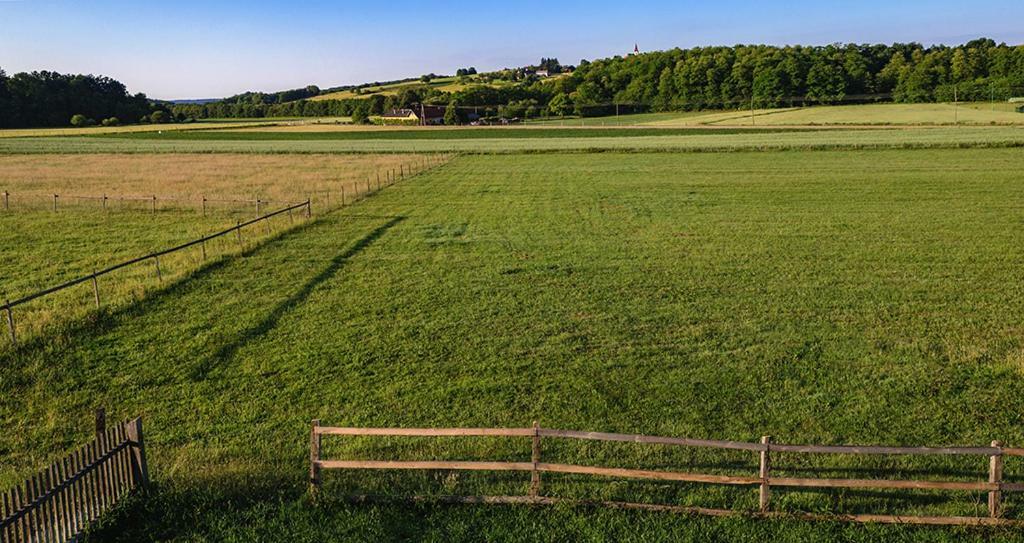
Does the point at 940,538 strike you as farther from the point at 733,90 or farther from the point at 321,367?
the point at 733,90

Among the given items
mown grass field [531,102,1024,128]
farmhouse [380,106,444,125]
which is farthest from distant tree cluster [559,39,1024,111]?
farmhouse [380,106,444,125]

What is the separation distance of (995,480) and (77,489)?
32.3 ft

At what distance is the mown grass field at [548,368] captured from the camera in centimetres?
867

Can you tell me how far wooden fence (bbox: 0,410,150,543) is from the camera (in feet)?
23.9

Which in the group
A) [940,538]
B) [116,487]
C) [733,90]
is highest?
[733,90]

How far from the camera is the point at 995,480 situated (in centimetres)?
799

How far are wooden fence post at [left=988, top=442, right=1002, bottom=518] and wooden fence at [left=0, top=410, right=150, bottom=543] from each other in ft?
31.3

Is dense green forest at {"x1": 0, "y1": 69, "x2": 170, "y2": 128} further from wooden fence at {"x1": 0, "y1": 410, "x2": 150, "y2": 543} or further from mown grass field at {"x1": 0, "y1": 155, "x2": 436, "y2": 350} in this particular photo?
wooden fence at {"x1": 0, "y1": 410, "x2": 150, "y2": 543}

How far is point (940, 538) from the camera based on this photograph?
25.8ft

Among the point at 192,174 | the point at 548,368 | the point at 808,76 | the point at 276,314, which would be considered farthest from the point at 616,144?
the point at 808,76

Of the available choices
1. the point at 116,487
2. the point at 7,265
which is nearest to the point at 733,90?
the point at 7,265

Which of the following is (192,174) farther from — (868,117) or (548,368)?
(868,117)

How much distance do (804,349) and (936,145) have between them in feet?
191

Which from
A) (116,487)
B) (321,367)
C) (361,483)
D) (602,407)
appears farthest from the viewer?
(321,367)
